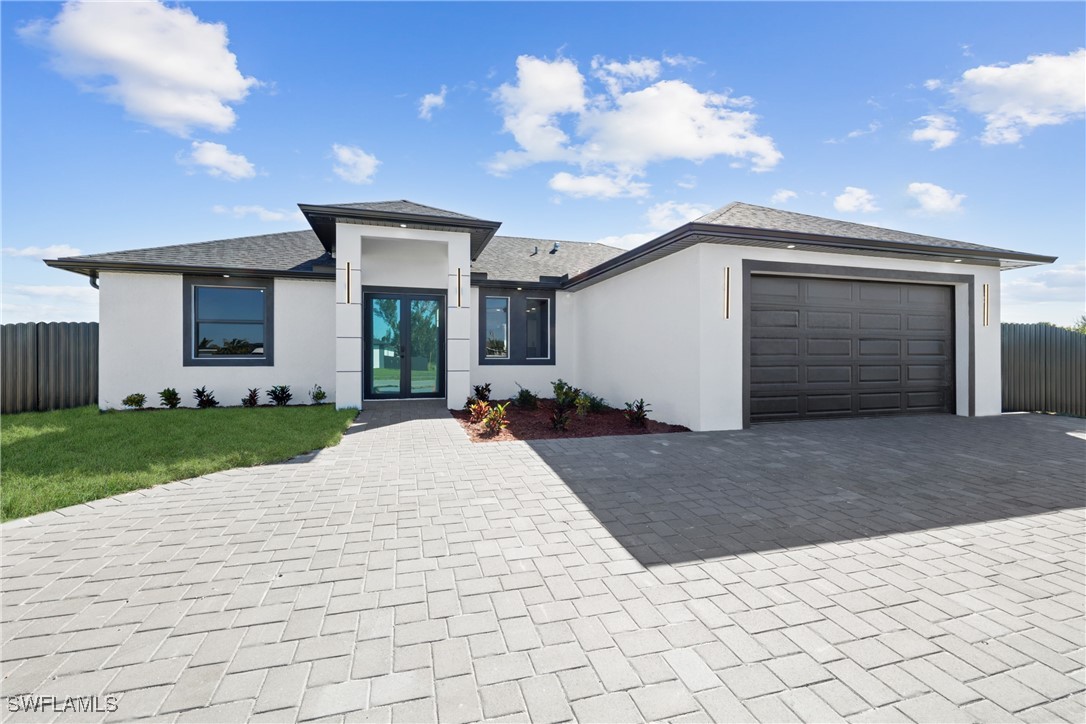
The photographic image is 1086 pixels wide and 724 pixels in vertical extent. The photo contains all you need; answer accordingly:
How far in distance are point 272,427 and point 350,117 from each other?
657cm

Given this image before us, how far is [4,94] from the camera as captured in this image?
6.76m

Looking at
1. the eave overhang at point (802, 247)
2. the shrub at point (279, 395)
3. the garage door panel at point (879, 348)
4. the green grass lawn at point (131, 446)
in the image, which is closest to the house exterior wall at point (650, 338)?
the eave overhang at point (802, 247)

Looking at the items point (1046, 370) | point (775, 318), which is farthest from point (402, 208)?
point (1046, 370)

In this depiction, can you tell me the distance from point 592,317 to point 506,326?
239cm

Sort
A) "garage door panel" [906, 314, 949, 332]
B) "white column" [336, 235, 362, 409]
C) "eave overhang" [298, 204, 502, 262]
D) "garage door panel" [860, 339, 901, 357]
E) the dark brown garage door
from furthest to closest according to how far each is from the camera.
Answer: "garage door panel" [906, 314, 949, 332]
"white column" [336, 235, 362, 409]
"garage door panel" [860, 339, 901, 357]
"eave overhang" [298, 204, 502, 262]
the dark brown garage door

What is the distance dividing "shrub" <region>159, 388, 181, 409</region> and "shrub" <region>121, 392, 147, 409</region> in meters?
0.33

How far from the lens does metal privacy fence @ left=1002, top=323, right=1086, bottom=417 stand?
9.92 metres

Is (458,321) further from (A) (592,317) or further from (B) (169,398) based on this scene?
(B) (169,398)

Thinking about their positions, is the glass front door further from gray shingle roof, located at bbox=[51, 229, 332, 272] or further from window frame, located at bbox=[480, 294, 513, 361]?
gray shingle roof, located at bbox=[51, 229, 332, 272]

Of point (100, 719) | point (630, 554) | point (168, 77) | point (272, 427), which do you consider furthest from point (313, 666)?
point (168, 77)

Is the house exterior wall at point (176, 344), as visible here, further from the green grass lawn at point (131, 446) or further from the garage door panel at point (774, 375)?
the garage door panel at point (774, 375)

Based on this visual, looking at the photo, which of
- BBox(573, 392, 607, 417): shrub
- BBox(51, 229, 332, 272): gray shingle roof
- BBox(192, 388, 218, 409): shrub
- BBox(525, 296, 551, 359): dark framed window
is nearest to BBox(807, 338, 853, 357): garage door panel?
BBox(573, 392, 607, 417): shrub

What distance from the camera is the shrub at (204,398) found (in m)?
10.0

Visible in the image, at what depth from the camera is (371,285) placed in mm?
10875
